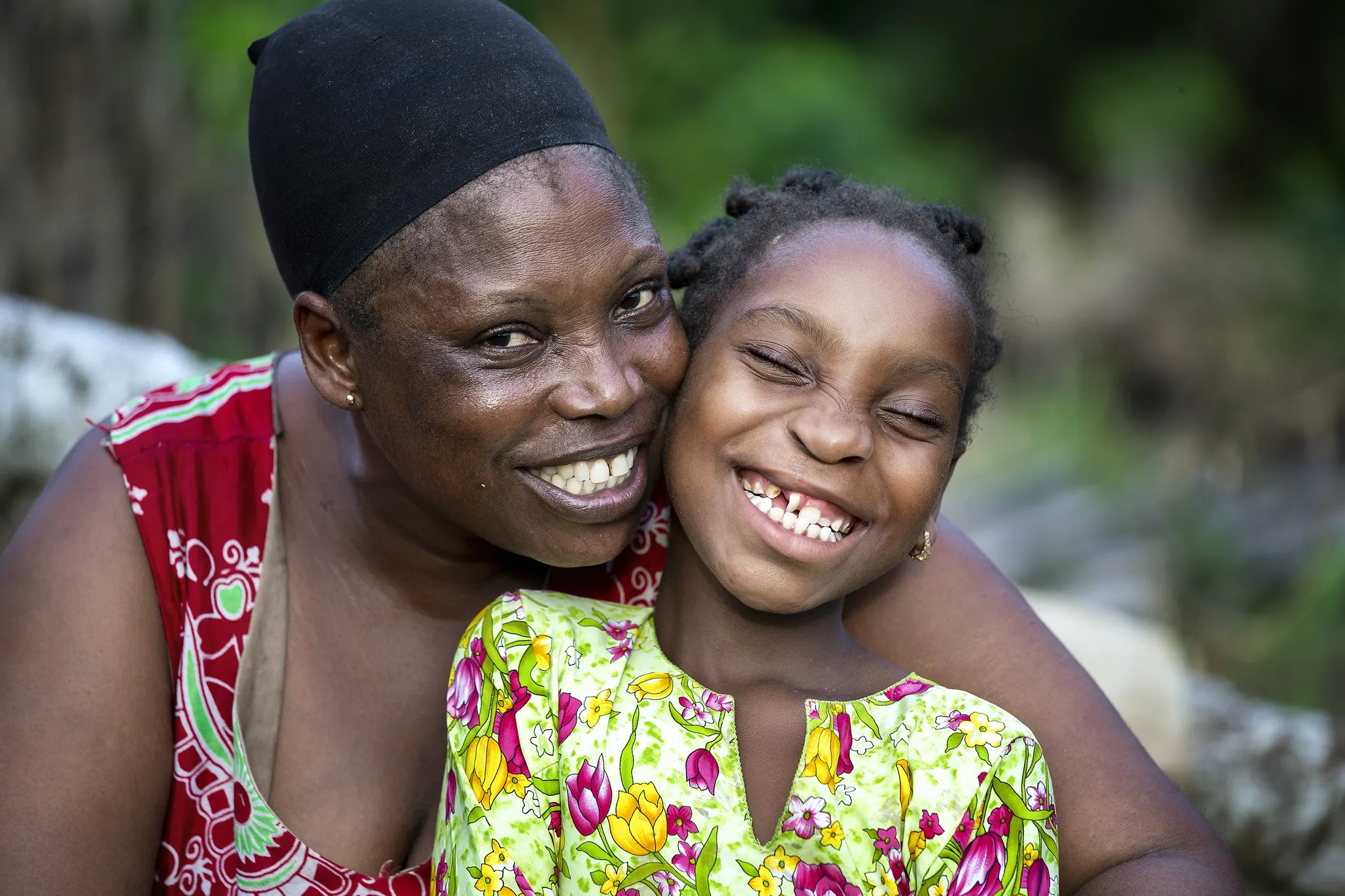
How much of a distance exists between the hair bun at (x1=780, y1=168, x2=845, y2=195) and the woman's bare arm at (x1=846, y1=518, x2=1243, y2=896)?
2.14ft

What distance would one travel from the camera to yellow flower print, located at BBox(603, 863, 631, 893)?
6.85 feet

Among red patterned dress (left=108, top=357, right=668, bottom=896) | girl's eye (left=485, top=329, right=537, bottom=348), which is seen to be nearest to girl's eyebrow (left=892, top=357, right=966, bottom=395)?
girl's eye (left=485, top=329, right=537, bottom=348)

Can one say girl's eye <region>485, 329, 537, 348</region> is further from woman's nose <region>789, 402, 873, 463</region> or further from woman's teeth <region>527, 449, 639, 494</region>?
woman's nose <region>789, 402, 873, 463</region>

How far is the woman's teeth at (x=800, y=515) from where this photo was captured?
215 centimetres

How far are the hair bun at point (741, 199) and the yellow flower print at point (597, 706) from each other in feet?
2.94

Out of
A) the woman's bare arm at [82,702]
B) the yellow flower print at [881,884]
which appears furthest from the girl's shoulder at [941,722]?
the woman's bare arm at [82,702]

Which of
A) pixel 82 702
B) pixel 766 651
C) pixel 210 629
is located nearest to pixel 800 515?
pixel 766 651

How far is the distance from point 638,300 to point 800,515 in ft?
1.42

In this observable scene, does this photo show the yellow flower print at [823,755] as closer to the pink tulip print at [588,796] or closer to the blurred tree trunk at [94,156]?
the pink tulip print at [588,796]

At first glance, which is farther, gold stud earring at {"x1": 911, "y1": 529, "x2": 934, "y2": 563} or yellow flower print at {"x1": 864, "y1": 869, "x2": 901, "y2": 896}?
gold stud earring at {"x1": 911, "y1": 529, "x2": 934, "y2": 563}

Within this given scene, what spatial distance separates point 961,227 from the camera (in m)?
2.43

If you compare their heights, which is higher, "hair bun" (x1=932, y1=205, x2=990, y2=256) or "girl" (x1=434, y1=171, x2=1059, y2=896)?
"hair bun" (x1=932, y1=205, x2=990, y2=256)

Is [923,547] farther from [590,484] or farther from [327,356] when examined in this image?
[327,356]

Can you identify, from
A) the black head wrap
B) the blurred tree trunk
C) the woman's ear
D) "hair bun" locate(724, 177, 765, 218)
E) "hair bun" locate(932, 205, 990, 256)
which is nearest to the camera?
the black head wrap
